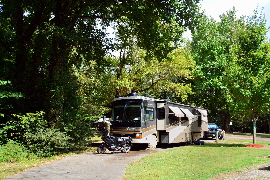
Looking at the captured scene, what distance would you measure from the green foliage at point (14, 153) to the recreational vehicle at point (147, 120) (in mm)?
5960

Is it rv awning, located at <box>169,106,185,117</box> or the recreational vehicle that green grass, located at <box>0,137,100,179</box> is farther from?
rv awning, located at <box>169,106,185,117</box>

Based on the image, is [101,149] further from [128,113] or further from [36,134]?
[36,134]

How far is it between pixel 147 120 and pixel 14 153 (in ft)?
27.3

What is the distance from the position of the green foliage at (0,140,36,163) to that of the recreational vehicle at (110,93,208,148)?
5960 mm

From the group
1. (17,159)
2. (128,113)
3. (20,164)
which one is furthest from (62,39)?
(20,164)

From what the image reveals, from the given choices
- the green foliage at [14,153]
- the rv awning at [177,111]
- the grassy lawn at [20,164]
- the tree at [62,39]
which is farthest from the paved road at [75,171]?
the rv awning at [177,111]

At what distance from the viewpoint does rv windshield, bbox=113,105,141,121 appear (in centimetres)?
1878

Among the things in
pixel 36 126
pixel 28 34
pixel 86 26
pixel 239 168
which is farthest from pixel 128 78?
pixel 239 168

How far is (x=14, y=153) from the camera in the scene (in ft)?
45.4

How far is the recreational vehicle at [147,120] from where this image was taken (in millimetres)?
18641

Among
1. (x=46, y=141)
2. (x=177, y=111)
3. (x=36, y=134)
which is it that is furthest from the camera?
(x=177, y=111)

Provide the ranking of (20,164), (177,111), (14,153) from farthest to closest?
1. (177,111)
2. (14,153)
3. (20,164)

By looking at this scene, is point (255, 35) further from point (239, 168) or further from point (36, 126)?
point (36, 126)

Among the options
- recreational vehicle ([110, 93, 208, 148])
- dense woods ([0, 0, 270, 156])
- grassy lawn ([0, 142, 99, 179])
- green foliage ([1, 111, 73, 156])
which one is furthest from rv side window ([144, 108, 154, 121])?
grassy lawn ([0, 142, 99, 179])
